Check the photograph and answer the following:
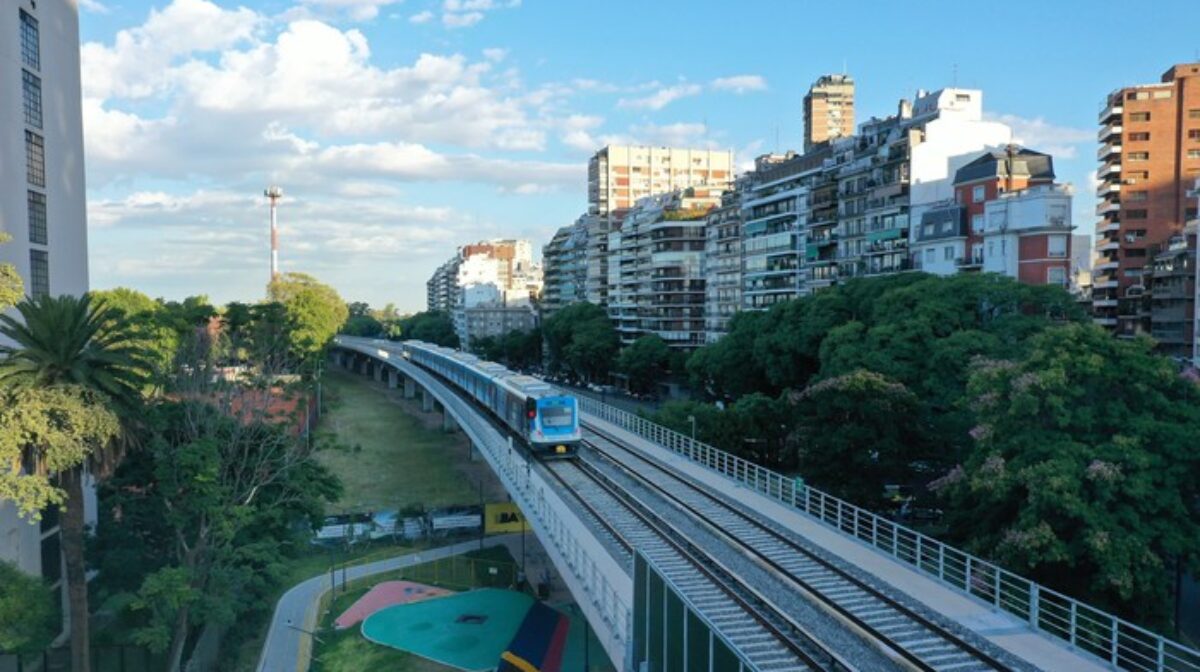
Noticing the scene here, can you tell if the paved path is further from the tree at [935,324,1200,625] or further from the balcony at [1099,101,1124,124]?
the balcony at [1099,101,1124,124]

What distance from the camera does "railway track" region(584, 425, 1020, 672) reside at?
15625 mm

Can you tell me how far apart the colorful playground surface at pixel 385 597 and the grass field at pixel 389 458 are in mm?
6901

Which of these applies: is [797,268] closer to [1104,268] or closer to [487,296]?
[1104,268]

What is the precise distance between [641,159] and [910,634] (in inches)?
5604

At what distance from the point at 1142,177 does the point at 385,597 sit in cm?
6424

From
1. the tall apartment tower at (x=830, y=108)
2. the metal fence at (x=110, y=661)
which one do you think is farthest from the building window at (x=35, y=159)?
the tall apartment tower at (x=830, y=108)

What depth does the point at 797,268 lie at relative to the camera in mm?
78688

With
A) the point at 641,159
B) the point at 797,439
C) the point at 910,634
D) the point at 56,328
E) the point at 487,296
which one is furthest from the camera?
the point at 487,296

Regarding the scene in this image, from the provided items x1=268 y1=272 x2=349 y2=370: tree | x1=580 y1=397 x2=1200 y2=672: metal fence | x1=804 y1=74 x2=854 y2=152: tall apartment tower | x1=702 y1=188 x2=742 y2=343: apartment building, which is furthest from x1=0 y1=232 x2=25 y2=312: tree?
x1=804 y1=74 x2=854 y2=152: tall apartment tower

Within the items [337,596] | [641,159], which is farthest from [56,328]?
[641,159]

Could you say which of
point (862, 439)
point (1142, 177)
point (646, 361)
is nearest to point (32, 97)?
point (862, 439)

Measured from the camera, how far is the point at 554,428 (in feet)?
122

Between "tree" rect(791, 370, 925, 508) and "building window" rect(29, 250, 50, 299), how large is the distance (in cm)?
2851

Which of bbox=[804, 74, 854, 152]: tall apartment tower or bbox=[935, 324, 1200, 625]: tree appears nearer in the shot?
bbox=[935, 324, 1200, 625]: tree
